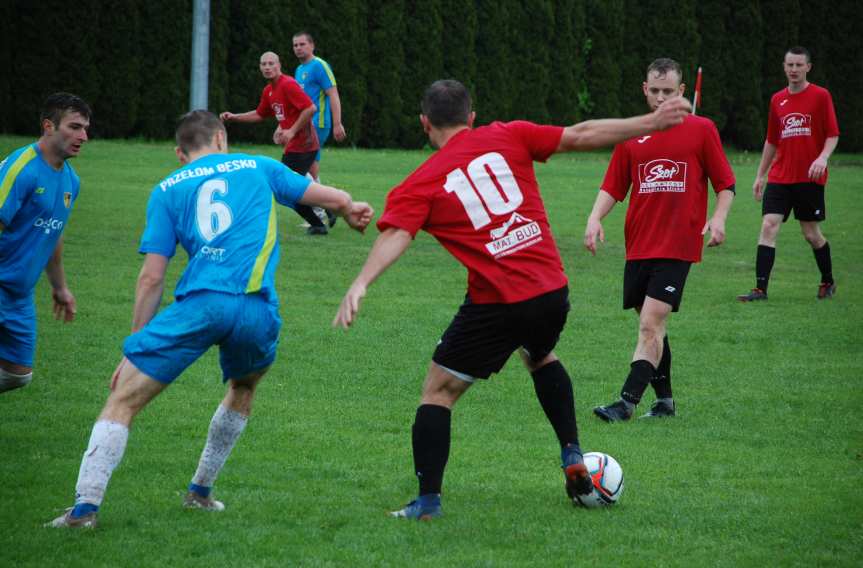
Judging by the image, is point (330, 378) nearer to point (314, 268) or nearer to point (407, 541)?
point (407, 541)

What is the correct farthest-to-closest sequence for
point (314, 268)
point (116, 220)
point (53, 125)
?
point (116, 220)
point (314, 268)
point (53, 125)

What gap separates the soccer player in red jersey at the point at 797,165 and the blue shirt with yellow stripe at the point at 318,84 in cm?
621

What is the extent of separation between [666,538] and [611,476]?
572 millimetres

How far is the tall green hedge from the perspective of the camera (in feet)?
86.5

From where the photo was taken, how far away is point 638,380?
7.75 meters

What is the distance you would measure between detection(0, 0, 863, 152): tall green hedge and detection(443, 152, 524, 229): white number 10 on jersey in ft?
74.0

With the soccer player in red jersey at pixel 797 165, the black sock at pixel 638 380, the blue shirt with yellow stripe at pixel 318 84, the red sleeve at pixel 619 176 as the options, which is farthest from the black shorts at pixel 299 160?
the black sock at pixel 638 380

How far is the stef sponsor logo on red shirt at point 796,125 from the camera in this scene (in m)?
13.0

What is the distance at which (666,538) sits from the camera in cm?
539

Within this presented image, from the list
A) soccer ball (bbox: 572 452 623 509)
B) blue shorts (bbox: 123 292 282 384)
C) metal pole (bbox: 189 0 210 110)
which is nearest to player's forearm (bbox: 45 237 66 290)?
blue shorts (bbox: 123 292 282 384)

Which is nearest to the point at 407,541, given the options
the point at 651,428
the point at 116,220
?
the point at 651,428

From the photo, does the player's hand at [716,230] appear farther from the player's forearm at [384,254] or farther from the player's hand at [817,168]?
the player's hand at [817,168]

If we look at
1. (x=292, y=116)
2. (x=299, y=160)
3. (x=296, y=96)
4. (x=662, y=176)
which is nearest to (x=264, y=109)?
(x=292, y=116)

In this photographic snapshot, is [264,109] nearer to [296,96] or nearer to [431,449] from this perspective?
[296,96]
